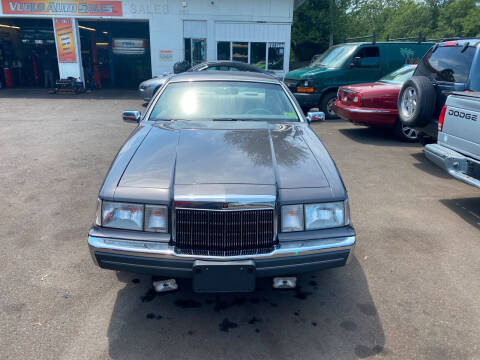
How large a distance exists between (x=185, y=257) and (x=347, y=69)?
9.30 m

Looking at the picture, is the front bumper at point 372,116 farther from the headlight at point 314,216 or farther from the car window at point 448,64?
the headlight at point 314,216

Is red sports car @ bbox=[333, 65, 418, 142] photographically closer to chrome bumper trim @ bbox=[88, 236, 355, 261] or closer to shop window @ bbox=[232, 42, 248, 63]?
chrome bumper trim @ bbox=[88, 236, 355, 261]

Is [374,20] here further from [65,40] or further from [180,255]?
[180,255]

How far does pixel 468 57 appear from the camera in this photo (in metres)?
5.27

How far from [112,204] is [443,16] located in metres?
53.5

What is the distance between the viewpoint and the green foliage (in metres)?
27.6

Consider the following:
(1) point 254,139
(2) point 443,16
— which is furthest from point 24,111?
(2) point 443,16

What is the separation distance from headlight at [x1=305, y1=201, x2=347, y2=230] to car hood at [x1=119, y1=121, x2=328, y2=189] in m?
0.16

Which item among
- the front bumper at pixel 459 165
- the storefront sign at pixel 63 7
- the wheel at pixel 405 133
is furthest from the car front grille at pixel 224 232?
the storefront sign at pixel 63 7

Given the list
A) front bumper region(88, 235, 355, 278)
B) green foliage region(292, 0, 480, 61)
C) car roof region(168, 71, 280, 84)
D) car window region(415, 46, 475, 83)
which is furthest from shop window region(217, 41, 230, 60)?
front bumper region(88, 235, 355, 278)

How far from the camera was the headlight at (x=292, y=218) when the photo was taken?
7.91 feet

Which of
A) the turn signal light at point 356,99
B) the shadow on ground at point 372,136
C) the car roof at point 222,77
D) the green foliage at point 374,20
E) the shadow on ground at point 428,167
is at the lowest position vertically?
the shadow on ground at point 428,167

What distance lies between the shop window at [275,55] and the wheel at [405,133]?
11.3 meters

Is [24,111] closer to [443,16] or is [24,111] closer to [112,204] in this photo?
[112,204]
